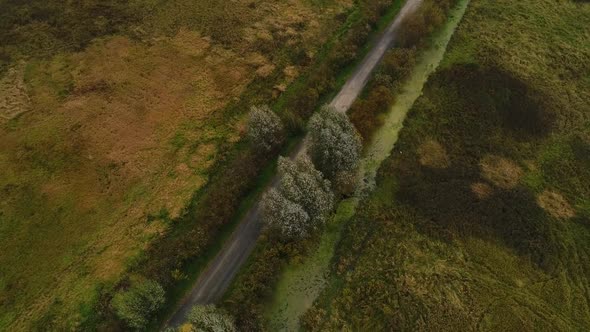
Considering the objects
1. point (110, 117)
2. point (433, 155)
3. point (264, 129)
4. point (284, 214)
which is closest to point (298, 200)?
point (284, 214)

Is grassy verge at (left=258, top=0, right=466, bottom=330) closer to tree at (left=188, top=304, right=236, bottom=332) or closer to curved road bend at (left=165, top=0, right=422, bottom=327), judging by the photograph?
curved road bend at (left=165, top=0, right=422, bottom=327)

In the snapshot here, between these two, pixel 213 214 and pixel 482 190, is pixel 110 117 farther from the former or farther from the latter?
pixel 482 190

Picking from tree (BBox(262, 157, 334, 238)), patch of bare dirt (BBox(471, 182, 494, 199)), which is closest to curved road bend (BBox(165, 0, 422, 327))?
tree (BBox(262, 157, 334, 238))

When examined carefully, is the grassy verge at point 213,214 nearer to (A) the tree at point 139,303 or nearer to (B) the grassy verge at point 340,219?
(A) the tree at point 139,303

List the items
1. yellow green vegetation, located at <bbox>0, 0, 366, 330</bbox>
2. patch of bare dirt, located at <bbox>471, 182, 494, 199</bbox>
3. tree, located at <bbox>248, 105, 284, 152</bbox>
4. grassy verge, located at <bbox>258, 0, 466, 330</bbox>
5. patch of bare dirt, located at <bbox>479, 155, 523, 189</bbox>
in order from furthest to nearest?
tree, located at <bbox>248, 105, 284, 152</bbox>
patch of bare dirt, located at <bbox>479, 155, 523, 189</bbox>
patch of bare dirt, located at <bbox>471, 182, 494, 199</bbox>
yellow green vegetation, located at <bbox>0, 0, 366, 330</bbox>
grassy verge, located at <bbox>258, 0, 466, 330</bbox>

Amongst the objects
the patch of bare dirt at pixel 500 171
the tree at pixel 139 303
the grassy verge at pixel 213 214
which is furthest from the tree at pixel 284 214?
the patch of bare dirt at pixel 500 171
